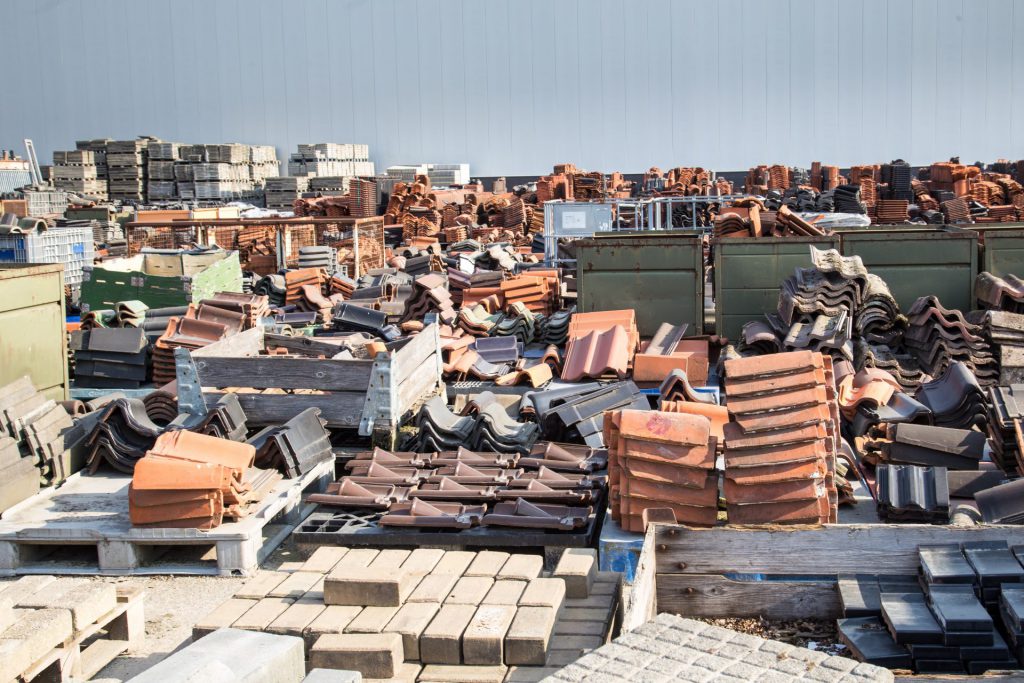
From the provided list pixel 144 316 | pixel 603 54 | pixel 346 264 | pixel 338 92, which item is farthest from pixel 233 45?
pixel 144 316

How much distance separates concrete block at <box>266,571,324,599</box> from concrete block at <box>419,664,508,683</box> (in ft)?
2.94

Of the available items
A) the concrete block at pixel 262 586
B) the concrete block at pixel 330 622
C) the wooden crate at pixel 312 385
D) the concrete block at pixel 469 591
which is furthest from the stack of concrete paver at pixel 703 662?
the wooden crate at pixel 312 385

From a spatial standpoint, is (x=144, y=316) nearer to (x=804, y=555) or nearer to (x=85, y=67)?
(x=804, y=555)

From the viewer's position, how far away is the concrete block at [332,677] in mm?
3775

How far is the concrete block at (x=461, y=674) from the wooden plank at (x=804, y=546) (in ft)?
4.19

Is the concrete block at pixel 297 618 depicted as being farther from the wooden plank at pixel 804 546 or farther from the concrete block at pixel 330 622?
the wooden plank at pixel 804 546

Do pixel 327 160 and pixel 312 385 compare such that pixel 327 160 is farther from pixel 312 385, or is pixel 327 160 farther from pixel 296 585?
pixel 296 585

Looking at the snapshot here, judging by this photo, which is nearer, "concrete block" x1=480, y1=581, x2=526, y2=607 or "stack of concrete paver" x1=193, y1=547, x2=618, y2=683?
"stack of concrete paver" x1=193, y1=547, x2=618, y2=683

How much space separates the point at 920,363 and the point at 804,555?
5054mm

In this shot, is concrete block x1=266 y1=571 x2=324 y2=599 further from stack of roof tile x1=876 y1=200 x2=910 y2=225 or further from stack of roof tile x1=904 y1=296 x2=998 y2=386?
stack of roof tile x1=876 y1=200 x2=910 y2=225

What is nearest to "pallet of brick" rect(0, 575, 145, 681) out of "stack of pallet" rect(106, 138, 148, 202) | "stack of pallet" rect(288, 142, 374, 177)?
"stack of pallet" rect(106, 138, 148, 202)

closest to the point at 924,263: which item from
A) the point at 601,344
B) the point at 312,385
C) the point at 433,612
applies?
the point at 601,344

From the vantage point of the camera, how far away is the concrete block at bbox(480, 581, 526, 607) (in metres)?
4.70

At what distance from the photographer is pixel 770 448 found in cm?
589
